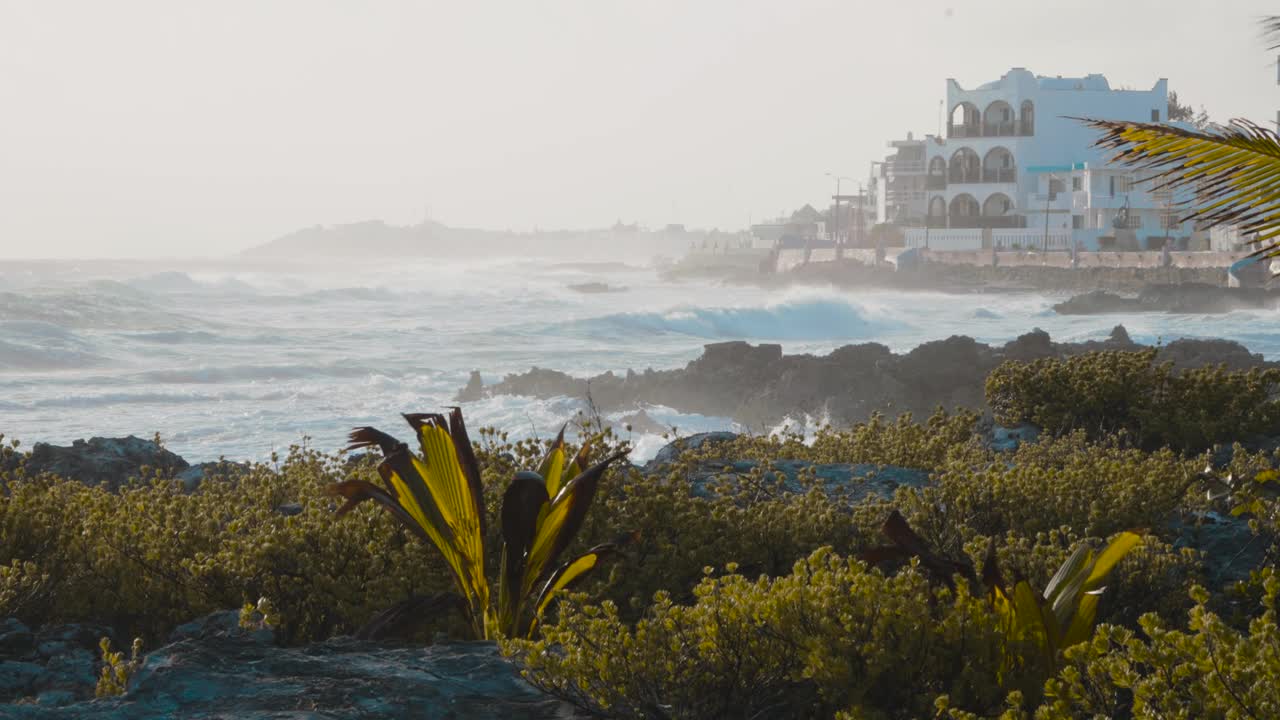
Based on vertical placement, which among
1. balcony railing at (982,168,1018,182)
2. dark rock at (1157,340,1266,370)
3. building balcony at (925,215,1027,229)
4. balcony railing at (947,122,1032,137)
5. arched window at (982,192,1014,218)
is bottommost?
dark rock at (1157,340,1266,370)

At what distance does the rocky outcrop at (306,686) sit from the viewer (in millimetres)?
3490

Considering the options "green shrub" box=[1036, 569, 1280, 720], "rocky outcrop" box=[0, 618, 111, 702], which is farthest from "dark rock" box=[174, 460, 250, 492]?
"green shrub" box=[1036, 569, 1280, 720]

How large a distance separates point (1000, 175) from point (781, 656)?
72.2 m

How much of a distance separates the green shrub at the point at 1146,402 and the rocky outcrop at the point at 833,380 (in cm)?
1086

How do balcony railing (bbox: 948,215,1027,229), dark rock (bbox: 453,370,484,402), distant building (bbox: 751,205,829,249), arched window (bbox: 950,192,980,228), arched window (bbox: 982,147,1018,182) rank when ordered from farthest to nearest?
distant building (bbox: 751,205,829,249) < arched window (bbox: 950,192,980,228) < arched window (bbox: 982,147,1018,182) < balcony railing (bbox: 948,215,1027,229) < dark rock (bbox: 453,370,484,402)

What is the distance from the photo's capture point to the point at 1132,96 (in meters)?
72.4

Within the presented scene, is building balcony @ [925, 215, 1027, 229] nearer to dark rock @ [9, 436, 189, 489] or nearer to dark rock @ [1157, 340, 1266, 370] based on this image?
dark rock @ [1157, 340, 1266, 370]

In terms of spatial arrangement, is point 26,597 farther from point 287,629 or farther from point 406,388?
point 406,388

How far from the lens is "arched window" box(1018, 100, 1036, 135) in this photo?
238 ft

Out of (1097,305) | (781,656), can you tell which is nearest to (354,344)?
(1097,305)

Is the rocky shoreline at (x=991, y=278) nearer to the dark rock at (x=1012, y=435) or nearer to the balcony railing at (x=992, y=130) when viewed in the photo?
the balcony railing at (x=992, y=130)

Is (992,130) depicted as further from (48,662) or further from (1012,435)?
(48,662)

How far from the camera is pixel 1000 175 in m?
71.9

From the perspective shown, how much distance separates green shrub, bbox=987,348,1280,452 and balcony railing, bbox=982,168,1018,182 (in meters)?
64.9
